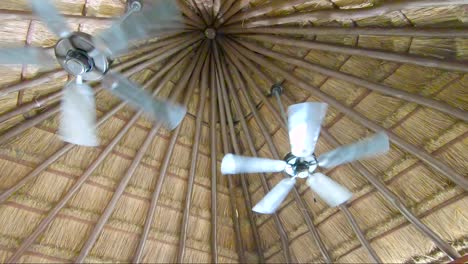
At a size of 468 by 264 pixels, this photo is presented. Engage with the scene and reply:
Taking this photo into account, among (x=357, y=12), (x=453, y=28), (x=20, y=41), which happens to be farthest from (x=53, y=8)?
(x=453, y=28)

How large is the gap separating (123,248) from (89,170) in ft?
4.41

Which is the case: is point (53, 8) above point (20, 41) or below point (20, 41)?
below

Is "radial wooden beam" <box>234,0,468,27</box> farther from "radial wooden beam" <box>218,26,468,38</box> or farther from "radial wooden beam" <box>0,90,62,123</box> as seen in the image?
"radial wooden beam" <box>0,90,62,123</box>

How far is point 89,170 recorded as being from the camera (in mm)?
5855

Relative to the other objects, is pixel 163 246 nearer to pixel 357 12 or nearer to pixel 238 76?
pixel 238 76

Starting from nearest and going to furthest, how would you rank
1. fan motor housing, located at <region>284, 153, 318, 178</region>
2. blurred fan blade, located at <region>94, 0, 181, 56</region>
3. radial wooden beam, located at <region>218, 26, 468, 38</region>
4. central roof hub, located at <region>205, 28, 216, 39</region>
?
blurred fan blade, located at <region>94, 0, 181, 56</region>, radial wooden beam, located at <region>218, 26, 468, 38</region>, fan motor housing, located at <region>284, 153, 318, 178</region>, central roof hub, located at <region>205, 28, 216, 39</region>

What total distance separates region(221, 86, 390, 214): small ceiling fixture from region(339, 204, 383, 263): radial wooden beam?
1.45m

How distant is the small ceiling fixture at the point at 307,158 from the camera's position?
12.6 feet

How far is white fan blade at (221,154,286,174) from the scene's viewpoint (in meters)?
4.10

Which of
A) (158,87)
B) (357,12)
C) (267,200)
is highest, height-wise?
(158,87)

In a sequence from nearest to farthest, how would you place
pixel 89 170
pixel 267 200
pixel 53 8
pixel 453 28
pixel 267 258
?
pixel 53 8
pixel 453 28
pixel 267 200
pixel 89 170
pixel 267 258

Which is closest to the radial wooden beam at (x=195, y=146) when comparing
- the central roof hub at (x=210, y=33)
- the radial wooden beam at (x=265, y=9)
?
the central roof hub at (x=210, y=33)

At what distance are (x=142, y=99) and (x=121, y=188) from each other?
2.60 meters

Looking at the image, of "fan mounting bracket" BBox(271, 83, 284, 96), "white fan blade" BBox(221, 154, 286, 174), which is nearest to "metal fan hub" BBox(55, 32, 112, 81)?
"white fan blade" BBox(221, 154, 286, 174)
